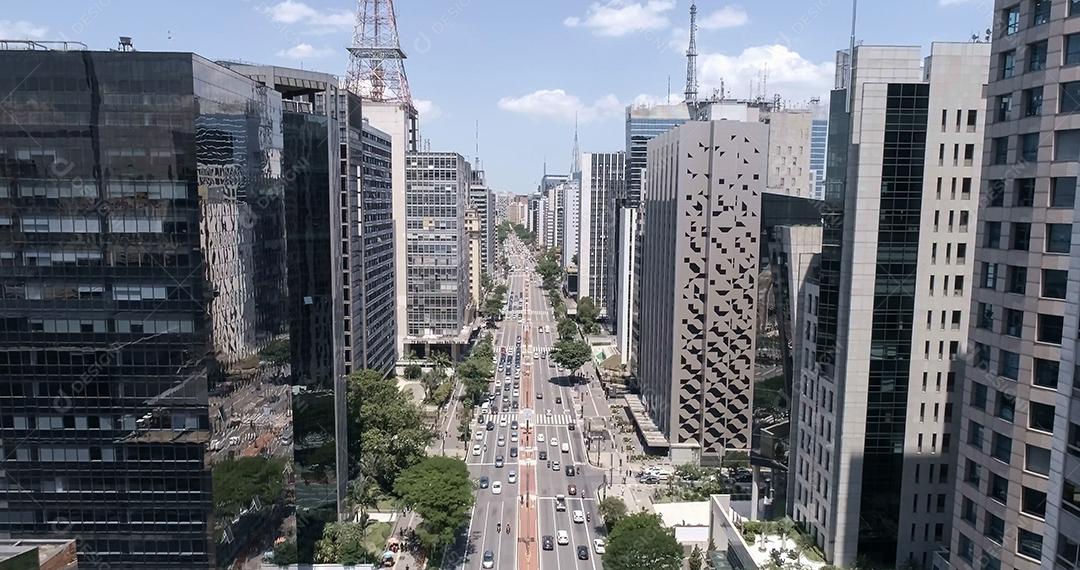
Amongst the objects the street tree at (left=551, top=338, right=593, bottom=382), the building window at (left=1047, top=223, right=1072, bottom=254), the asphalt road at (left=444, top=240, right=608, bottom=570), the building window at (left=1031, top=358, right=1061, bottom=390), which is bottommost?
the asphalt road at (left=444, top=240, right=608, bottom=570)

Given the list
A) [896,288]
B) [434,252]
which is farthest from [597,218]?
[896,288]

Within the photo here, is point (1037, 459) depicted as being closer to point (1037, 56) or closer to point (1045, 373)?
point (1045, 373)

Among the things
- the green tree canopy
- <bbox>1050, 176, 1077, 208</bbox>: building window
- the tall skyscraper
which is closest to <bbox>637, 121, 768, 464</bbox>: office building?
the green tree canopy

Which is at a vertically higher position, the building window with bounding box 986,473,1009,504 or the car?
the building window with bounding box 986,473,1009,504

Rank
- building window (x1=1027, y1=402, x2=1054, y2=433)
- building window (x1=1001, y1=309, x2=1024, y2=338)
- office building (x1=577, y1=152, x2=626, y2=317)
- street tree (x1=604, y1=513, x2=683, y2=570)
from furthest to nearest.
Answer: office building (x1=577, y1=152, x2=626, y2=317)
street tree (x1=604, y1=513, x2=683, y2=570)
building window (x1=1001, y1=309, x2=1024, y2=338)
building window (x1=1027, y1=402, x2=1054, y2=433)

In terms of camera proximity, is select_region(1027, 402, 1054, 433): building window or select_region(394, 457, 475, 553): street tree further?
select_region(394, 457, 475, 553): street tree

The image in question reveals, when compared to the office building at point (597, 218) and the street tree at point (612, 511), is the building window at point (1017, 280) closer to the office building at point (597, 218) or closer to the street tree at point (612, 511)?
the street tree at point (612, 511)

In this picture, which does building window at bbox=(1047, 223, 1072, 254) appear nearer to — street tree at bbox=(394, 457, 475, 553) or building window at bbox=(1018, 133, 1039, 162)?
building window at bbox=(1018, 133, 1039, 162)
